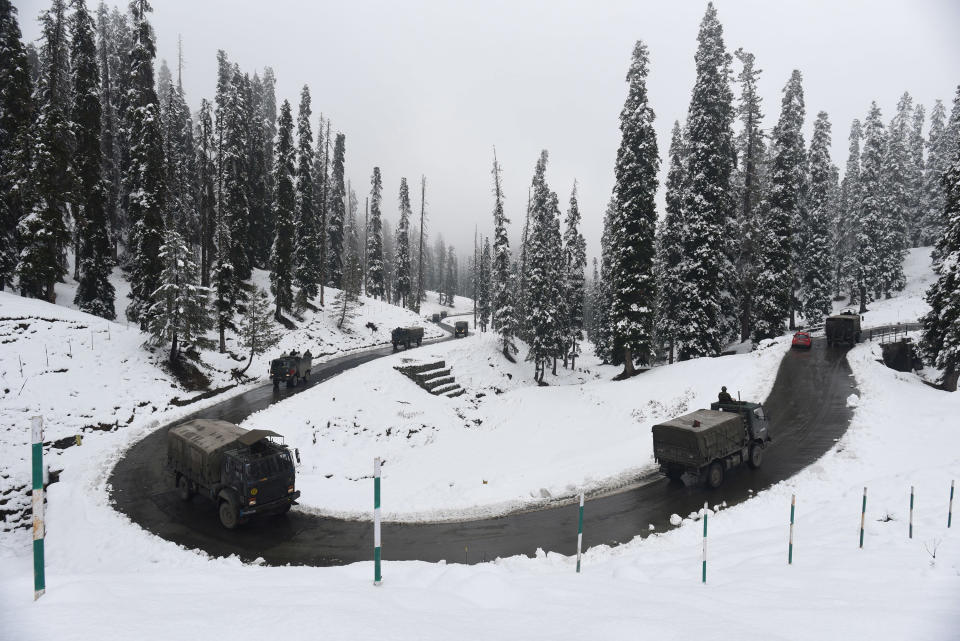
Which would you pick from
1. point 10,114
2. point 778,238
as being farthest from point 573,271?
point 10,114

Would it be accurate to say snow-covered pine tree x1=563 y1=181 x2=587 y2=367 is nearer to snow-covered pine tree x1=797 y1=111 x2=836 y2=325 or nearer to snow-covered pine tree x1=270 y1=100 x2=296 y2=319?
snow-covered pine tree x1=797 y1=111 x2=836 y2=325

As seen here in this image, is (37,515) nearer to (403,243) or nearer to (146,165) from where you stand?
(146,165)

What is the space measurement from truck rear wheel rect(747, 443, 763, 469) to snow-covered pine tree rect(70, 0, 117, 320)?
40.9 metres

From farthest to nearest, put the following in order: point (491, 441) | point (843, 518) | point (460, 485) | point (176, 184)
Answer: point (176, 184), point (491, 441), point (460, 485), point (843, 518)

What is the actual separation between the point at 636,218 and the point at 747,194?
14.6 m

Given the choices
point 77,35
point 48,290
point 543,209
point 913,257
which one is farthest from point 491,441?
point 913,257

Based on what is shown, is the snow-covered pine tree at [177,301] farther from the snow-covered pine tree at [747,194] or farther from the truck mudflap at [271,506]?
the snow-covered pine tree at [747,194]

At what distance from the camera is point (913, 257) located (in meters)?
63.3

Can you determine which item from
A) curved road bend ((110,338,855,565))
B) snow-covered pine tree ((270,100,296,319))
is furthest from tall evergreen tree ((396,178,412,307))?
curved road bend ((110,338,855,565))

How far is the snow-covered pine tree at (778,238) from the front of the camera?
3866 centimetres

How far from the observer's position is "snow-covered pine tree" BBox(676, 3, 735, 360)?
108 feet

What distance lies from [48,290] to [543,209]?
3837cm

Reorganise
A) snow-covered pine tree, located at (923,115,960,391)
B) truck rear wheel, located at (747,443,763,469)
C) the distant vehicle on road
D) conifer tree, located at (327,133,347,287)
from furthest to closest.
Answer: conifer tree, located at (327,133,347,287) → the distant vehicle on road → snow-covered pine tree, located at (923,115,960,391) → truck rear wheel, located at (747,443,763,469)

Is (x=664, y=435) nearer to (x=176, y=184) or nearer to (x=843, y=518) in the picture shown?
(x=843, y=518)
